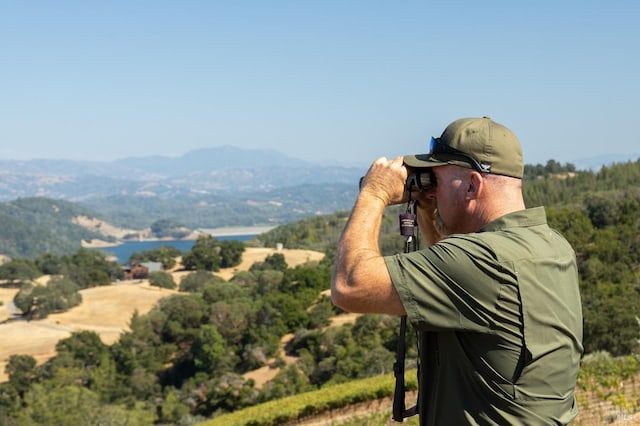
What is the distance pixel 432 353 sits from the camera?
1.83 m

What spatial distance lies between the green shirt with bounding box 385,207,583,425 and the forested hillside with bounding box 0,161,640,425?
15852mm

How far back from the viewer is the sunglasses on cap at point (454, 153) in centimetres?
179

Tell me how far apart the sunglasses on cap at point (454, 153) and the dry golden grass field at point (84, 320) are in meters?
35.1

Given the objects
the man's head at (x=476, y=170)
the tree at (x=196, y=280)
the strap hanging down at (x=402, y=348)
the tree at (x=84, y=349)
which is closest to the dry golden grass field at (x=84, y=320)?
the tree at (x=196, y=280)

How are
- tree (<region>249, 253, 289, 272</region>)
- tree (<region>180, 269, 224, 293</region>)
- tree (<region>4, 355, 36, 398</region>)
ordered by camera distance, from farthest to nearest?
tree (<region>249, 253, 289, 272</region>) → tree (<region>180, 269, 224, 293</region>) → tree (<region>4, 355, 36, 398</region>)

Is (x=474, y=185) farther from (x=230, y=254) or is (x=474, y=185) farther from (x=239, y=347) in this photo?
(x=230, y=254)

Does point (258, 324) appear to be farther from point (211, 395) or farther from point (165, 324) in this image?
point (211, 395)

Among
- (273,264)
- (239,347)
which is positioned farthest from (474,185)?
(273,264)

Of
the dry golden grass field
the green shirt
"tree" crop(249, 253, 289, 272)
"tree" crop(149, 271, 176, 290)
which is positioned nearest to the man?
the green shirt

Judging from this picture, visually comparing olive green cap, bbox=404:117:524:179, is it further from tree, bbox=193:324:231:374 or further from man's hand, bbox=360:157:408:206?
tree, bbox=193:324:231:374

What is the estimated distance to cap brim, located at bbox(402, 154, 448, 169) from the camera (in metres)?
1.86

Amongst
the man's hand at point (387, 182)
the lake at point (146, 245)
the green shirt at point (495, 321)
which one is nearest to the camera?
the green shirt at point (495, 321)

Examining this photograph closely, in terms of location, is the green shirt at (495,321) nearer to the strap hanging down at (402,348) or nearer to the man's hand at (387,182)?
the strap hanging down at (402,348)

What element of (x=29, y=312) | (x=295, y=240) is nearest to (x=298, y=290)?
(x=29, y=312)
